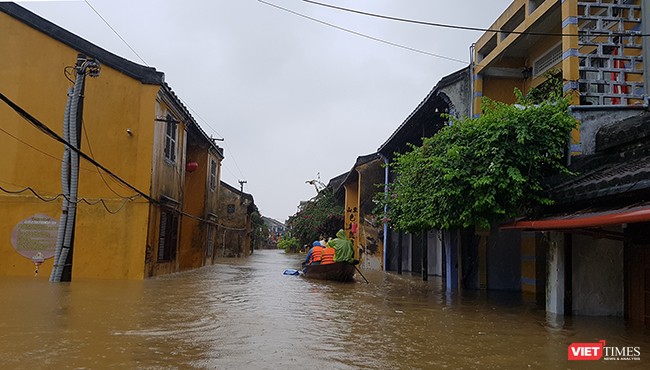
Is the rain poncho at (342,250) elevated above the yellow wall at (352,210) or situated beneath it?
situated beneath

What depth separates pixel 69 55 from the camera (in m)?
14.6

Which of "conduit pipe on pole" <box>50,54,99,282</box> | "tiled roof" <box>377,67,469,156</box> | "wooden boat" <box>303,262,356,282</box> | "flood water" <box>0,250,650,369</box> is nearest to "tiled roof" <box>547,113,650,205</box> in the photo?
"flood water" <box>0,250,650,369</box>

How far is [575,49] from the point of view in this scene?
33.8ft

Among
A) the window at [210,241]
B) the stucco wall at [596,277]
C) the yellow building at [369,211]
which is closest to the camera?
the stucco wall at [596,277]

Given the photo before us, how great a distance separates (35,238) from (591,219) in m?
13.3

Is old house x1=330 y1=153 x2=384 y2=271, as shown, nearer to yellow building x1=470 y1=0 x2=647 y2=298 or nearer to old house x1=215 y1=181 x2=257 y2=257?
yellow building x1=470 y1=0 x2=647 y2=298

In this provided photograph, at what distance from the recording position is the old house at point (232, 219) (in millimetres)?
36469

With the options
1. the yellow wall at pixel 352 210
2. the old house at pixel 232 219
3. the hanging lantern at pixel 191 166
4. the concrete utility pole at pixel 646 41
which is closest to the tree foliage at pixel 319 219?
the yellow wall at pixel 352 210

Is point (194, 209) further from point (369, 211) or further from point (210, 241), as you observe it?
point (369, 211)

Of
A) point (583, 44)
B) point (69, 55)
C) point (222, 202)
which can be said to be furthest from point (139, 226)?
point (222, 202)

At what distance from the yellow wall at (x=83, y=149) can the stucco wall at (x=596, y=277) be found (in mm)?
10359

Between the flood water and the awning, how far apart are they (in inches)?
60.1

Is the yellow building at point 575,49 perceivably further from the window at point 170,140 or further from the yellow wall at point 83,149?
the yellow wall at point 83,149

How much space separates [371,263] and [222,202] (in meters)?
15.6
